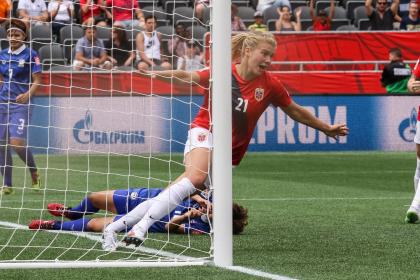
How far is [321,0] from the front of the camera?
85.7 ft

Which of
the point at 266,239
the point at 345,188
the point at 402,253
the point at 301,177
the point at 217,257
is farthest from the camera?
the point at 301,177

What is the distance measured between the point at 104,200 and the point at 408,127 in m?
13.4

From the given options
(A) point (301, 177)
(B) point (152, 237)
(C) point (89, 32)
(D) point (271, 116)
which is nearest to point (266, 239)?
(B) point (152, 237)

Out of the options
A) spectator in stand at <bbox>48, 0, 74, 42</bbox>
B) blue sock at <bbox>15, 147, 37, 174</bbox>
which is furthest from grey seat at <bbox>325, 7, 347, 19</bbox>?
blue sock at <bbox>15, 147, 37, 174</bbox>

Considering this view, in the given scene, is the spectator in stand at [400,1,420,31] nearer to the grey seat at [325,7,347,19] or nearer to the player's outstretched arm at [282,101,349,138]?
the grey seat at [325,7,347,19]

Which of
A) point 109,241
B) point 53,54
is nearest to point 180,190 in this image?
point 109,241

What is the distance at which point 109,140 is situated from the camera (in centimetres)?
1591

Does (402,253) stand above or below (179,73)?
below

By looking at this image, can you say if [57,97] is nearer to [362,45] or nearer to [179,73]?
[362,45]

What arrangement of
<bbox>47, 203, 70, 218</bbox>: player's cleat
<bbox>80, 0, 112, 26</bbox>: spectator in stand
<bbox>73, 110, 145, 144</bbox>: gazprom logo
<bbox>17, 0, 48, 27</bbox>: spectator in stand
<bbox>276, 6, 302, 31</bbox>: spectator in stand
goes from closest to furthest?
<bbox>47, 203, 70, 218</bbox>: player's cleat → <bbox>17, 0, 48, 27</bbox>: spectator in stand → <bbox>80, 0, 112, 26</bbox>: spectator in stand → <bbox>73, 110, 145, 144</bbox>: gazprom logo → <bbox>276, 6, 302, 31</bbox>: spectator in stand

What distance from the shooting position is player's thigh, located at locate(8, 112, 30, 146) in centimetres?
1438

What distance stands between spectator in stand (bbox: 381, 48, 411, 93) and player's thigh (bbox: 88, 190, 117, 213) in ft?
41.6

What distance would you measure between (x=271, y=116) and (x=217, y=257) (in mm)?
14209

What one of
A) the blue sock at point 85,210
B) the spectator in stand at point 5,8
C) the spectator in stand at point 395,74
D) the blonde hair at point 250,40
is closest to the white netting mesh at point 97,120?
the spectator in stand at point 5,8
